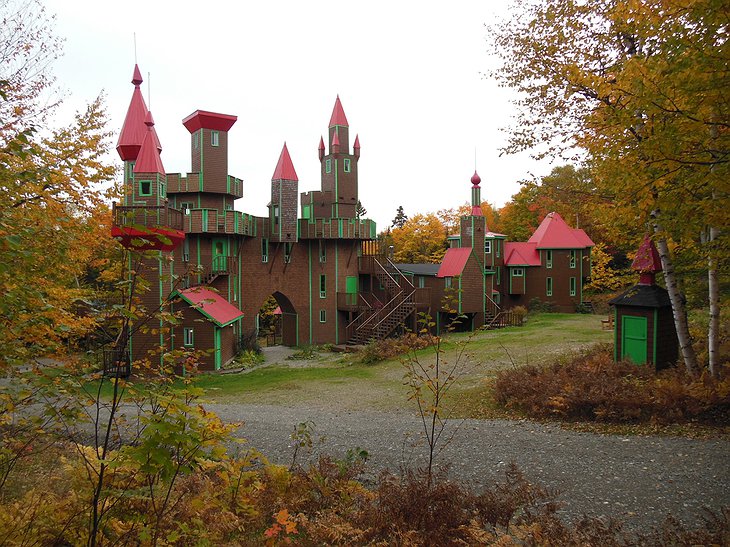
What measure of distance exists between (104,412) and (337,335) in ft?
62.7

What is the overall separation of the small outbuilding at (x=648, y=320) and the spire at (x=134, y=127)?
20227 mm

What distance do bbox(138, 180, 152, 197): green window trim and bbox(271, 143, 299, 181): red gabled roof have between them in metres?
8.53

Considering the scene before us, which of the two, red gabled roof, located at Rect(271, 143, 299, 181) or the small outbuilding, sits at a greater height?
red gabled roof, located at Rect(271, 143, 299, 181)

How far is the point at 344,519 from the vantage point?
5566 mm

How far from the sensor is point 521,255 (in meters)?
39.3

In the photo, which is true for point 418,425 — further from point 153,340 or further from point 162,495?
point 153,340

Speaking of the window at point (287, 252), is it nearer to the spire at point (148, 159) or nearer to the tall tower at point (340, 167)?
the tall tower at point (340, 167)

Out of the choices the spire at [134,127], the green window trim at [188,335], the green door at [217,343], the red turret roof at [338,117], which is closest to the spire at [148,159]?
the spire at [134,127]

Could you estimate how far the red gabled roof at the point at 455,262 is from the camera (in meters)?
31.3

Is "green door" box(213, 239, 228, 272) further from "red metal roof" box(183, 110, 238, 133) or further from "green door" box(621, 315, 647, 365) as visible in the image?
"green door" box(621, 315, 647, 365)

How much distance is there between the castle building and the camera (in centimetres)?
2266

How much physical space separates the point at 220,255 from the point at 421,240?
29716 mm

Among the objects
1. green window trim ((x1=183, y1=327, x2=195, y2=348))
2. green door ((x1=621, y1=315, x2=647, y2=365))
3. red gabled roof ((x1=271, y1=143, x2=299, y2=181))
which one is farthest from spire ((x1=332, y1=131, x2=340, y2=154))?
green door ((x1=621, y1=315, x2=647, y2=365))

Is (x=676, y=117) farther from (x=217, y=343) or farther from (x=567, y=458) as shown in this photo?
(x=217, y=343)
